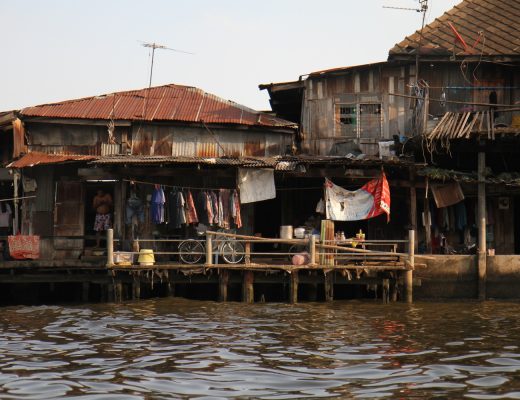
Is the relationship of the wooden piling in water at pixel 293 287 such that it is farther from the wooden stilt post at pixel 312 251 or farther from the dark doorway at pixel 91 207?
the dark doorway at pixel 91 207

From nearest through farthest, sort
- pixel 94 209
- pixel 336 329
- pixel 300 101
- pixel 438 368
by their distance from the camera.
A: pixel 438 368, pixel 336 329, pixel 94 209, pixel 300 101

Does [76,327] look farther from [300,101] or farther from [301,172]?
[300,101]

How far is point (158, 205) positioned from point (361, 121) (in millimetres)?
7579

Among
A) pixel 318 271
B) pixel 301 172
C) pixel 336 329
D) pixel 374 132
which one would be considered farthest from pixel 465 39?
pixel 336 329

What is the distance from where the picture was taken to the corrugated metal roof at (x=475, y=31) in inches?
942

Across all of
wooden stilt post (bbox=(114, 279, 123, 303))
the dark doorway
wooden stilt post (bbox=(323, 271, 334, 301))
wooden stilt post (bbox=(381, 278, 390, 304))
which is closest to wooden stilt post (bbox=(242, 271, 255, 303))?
wooden stilt post (bbox=(323, 271, 334, 301))

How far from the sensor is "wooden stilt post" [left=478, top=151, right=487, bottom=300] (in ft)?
67.3

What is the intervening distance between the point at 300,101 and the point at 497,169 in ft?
24.3

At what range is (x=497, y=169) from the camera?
24359 millimetres

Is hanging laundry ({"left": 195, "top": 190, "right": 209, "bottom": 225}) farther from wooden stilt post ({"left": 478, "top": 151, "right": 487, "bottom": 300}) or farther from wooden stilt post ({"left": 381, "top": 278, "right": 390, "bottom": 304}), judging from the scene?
wooden stilt post ({"left": 478, "top": 151, "right": 487, "bottom": 300})

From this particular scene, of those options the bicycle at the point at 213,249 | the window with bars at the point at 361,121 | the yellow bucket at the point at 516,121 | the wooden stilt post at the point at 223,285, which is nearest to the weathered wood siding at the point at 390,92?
the window with bars at the point at 361,121

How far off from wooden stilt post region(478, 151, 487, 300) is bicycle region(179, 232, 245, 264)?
267 inches

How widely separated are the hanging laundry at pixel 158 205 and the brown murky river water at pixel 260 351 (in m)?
3.04

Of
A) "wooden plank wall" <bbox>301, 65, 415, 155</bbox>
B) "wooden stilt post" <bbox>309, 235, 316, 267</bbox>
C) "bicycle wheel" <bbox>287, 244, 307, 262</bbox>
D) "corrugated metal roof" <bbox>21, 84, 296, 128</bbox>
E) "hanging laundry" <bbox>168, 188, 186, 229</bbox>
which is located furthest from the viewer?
"wooden plank wall" <bbox>301, 65, 415, 155</bbox>
